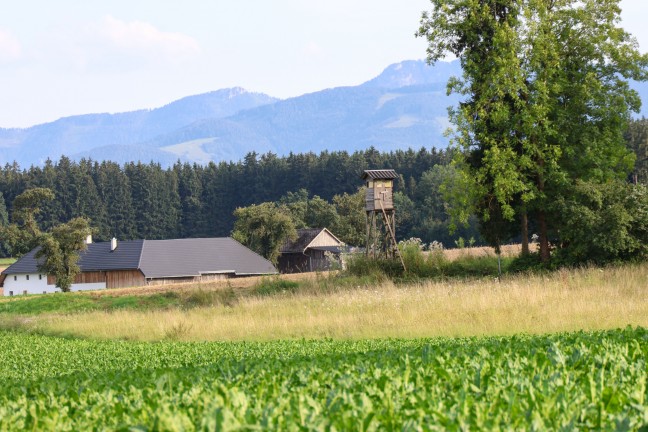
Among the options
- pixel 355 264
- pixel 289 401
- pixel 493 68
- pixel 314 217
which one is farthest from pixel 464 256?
pixel 314 217

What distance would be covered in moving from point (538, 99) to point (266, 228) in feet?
161

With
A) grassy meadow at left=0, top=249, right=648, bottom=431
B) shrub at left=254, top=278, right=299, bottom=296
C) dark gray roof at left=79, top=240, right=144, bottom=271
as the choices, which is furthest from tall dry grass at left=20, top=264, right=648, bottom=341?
dark gray roof at left=79, top=240, right=144, bottom=271

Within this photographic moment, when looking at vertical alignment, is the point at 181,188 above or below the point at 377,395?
above

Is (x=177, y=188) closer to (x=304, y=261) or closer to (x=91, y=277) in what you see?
(x=304, y=261)

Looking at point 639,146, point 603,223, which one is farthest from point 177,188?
point 603,223

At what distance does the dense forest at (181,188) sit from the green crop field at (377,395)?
325 ft

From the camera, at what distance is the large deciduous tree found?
34.6 meters

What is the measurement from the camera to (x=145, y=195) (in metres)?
119

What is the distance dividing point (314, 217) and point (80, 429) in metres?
88.6

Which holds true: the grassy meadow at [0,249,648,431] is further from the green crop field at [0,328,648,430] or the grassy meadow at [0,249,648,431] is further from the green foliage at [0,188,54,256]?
the green foliage at [0,188,54,256]

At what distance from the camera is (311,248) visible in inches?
3329

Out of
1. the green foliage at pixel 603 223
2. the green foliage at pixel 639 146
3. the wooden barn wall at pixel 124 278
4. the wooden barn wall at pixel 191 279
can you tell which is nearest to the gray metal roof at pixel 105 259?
the wooden barn wall at pixel 124 278

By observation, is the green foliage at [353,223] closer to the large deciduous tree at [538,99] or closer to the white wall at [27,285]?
the white wall at [27,285]

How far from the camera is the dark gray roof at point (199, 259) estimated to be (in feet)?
253
